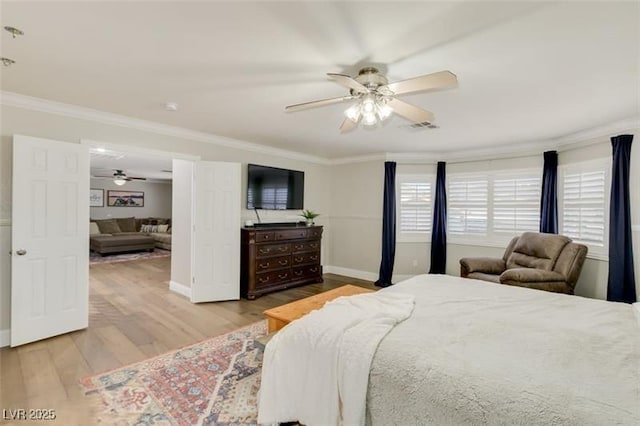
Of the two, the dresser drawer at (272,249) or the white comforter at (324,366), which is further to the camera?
the dresser drawer at (272,249)

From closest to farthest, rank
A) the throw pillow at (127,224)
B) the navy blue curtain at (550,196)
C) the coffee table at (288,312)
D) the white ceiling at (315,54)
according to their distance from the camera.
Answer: the white ceiling at (315,54) < the coffee table at (288,312) < the navy blue curtain at (550,196) < the throw pillow at (127,224)

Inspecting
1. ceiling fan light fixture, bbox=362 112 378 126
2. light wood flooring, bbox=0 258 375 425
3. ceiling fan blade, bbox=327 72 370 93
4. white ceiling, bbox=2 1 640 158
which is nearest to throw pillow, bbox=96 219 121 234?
light wood flooring, bbox=0 258 375 425

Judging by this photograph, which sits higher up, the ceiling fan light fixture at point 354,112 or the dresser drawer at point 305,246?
the ceiling fan light fixture at point 354,112

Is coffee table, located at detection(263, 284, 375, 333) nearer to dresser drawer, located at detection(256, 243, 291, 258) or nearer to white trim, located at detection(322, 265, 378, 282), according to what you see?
dresser drawer, located at detection(256, 243, 291, 258)

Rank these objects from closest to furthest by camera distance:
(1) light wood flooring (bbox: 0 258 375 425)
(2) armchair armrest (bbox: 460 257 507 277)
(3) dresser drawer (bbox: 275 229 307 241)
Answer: (1) light wood flooring (bbox: 0 258 375 425)
(2) armchair armrest (bbox: 460 257 507 277)
(3) dresser drawer (bbox: 275 229 307 241)

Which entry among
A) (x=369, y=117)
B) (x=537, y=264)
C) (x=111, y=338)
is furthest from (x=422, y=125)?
(x=111, y=338)

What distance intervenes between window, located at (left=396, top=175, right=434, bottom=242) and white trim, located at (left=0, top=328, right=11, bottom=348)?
529 cm

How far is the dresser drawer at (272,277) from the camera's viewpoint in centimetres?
468

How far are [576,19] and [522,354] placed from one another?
1.81m

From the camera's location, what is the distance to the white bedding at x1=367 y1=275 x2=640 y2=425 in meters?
1.11

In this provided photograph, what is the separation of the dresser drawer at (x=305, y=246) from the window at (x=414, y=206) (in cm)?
155

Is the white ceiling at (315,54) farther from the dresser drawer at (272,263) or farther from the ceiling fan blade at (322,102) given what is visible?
the dresser drawer at (272,263)

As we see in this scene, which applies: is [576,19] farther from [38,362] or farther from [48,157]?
[38,362]

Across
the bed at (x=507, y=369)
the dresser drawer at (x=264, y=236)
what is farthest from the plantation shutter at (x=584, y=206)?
the dresser drawer at (x=264, y=236)
